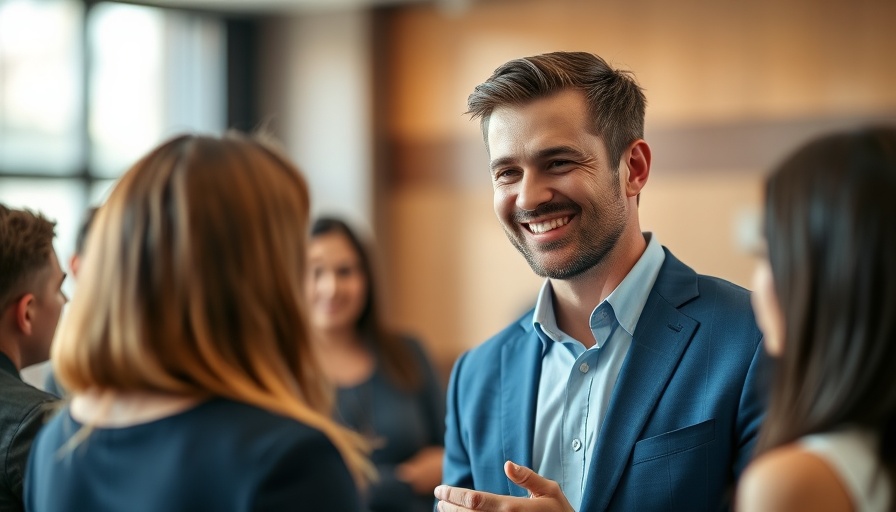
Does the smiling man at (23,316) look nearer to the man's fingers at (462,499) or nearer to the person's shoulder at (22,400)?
the person's shoulder at (22,400)

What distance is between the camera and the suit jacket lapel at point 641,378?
5.90ft

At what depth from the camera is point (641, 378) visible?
6.10 ft

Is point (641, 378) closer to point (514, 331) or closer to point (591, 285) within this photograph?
point (591, 285)

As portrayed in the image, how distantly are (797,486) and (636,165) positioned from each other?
39.9 inches

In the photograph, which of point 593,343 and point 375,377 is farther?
point 375,377

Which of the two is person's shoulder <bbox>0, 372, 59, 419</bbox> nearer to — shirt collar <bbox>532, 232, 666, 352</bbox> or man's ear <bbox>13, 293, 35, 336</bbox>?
man's ear <bbox>13, 293, 35, 336</bbox>

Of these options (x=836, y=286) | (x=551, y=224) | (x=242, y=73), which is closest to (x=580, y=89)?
(x=551, y=224)

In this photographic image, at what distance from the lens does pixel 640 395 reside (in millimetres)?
1839

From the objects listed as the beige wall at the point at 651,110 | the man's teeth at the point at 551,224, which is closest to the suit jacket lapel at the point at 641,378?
the man's teeth at the point at 551,224

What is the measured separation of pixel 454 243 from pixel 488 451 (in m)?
4.15

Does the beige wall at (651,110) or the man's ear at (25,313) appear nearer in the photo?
the man's ear at (25,313)

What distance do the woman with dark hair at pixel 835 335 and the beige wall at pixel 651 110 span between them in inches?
129

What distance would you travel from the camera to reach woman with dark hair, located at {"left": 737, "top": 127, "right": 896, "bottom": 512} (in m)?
1.17

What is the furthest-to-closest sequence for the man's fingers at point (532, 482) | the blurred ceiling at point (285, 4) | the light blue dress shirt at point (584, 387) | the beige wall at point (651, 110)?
the blurred ceiling at point (285, 4) < the beige wall at point (651, 110) < the light blue dress shirt at point (584, 387) < the man's fingers at point (532, 482)
